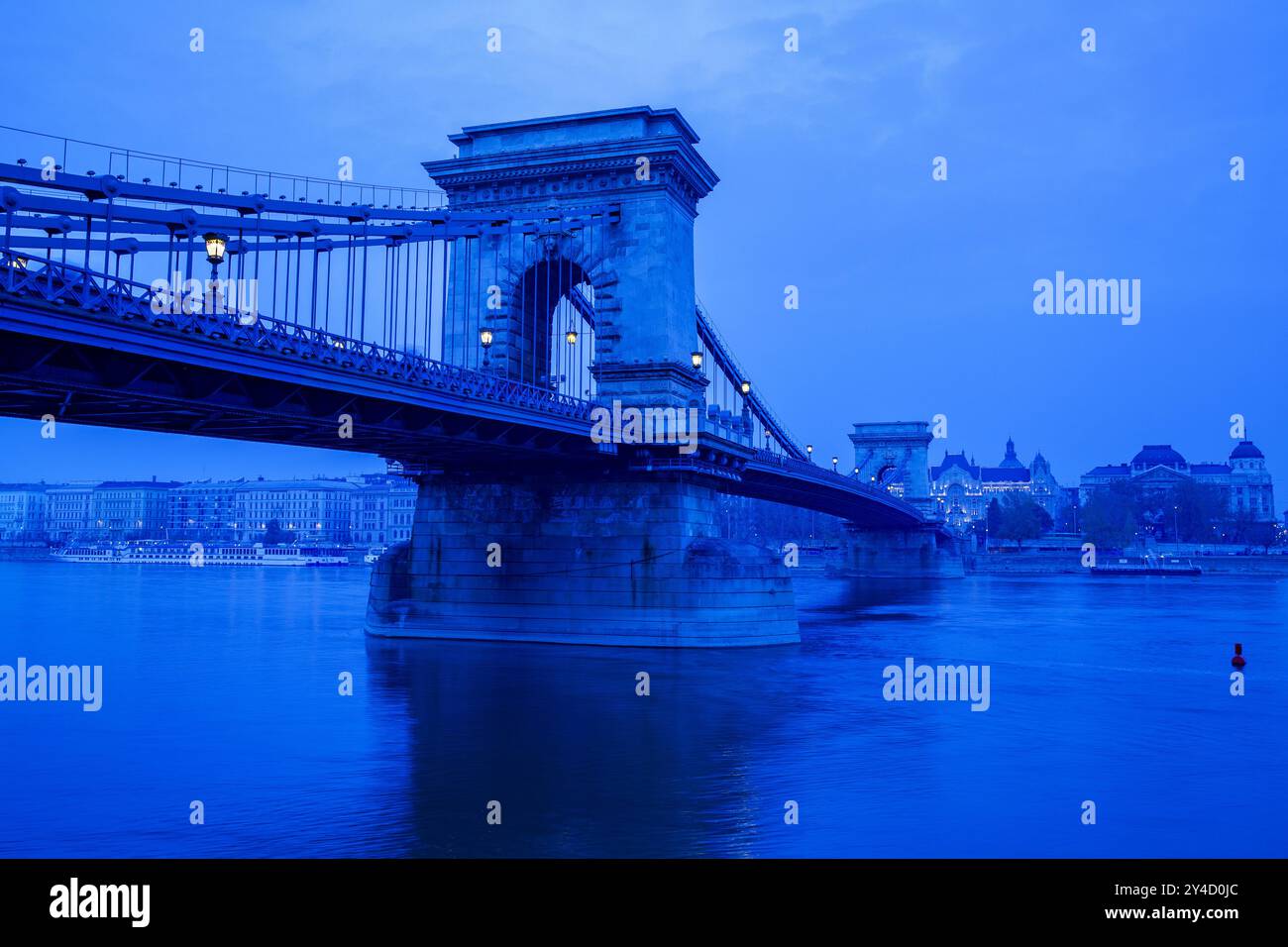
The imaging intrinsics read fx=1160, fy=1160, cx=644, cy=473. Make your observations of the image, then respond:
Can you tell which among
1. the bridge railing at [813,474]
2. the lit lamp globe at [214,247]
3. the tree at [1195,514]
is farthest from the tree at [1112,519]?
the lit lamp globe at [214,247]

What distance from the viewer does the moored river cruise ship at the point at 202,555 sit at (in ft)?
520

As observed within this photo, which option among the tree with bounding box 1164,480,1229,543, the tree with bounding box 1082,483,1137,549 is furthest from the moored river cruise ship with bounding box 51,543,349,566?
the tree with bounding box 1164,480,1229,543

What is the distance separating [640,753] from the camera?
829 inches

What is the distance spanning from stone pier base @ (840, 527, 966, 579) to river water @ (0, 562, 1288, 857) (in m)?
58.1

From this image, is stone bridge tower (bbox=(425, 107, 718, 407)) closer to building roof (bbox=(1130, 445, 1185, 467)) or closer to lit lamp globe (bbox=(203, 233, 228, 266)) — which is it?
lit lamp globe (bbox=(203, 233, 228, 266))

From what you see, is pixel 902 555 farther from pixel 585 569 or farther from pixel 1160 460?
pixel 1160 460

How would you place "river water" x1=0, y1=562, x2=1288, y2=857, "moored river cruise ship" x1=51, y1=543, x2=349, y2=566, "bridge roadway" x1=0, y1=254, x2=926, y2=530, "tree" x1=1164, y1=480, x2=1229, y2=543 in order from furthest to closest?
"moored river cruise ship" x1=51, y1=543, x2=349, y2=566
"tree" x1=1164, y1=480, x2=1229, y2=543
"bridge roadway" x1=0, y1=254, x2=926, y2=530
"river water" x1=0, y1=562, x2=1288, y2=857

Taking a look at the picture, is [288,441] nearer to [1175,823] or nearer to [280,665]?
[280,665]

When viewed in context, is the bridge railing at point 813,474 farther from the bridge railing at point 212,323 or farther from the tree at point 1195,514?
the tree at point 1195,514

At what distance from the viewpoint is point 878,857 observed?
1428 cm

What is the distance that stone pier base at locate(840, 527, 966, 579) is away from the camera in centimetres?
9988

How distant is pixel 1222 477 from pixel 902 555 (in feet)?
358
